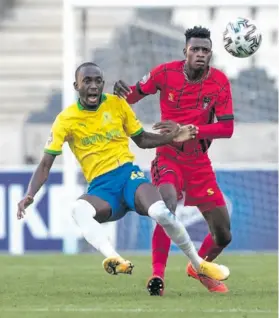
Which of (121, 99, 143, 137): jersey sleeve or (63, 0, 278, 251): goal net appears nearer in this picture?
(121, 99, 143, 137): jersey sleeve

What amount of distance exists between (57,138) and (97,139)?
12.9 inches

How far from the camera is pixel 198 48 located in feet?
30.9

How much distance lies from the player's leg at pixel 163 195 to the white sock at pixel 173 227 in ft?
0.72

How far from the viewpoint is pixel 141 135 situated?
9.51m

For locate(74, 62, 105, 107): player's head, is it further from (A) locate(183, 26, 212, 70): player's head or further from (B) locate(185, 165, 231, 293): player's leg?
(B) locate(185, 165, 231, 293): player's leg

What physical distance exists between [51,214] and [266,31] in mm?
4206

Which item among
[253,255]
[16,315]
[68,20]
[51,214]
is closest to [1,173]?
[51,214]

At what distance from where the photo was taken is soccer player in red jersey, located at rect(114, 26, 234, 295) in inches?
373

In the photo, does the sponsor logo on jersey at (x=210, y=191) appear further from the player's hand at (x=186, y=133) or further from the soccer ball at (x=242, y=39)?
the soccer ball at (x=242, y=39)

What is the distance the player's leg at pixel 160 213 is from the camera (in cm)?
890

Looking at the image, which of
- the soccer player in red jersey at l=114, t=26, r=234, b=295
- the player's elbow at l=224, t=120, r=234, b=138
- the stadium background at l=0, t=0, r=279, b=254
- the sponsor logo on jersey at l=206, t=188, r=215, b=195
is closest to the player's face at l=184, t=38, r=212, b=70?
the soccer player in red jersey at l=114, t=26, r=234, b=295

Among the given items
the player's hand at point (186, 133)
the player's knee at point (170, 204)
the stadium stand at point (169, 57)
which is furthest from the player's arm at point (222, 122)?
the stadium stand at point (169, 57)

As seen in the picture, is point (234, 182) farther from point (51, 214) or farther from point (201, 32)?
point (201, 32)

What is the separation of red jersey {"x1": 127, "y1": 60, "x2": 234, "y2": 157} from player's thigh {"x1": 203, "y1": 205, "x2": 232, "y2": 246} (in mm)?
503
